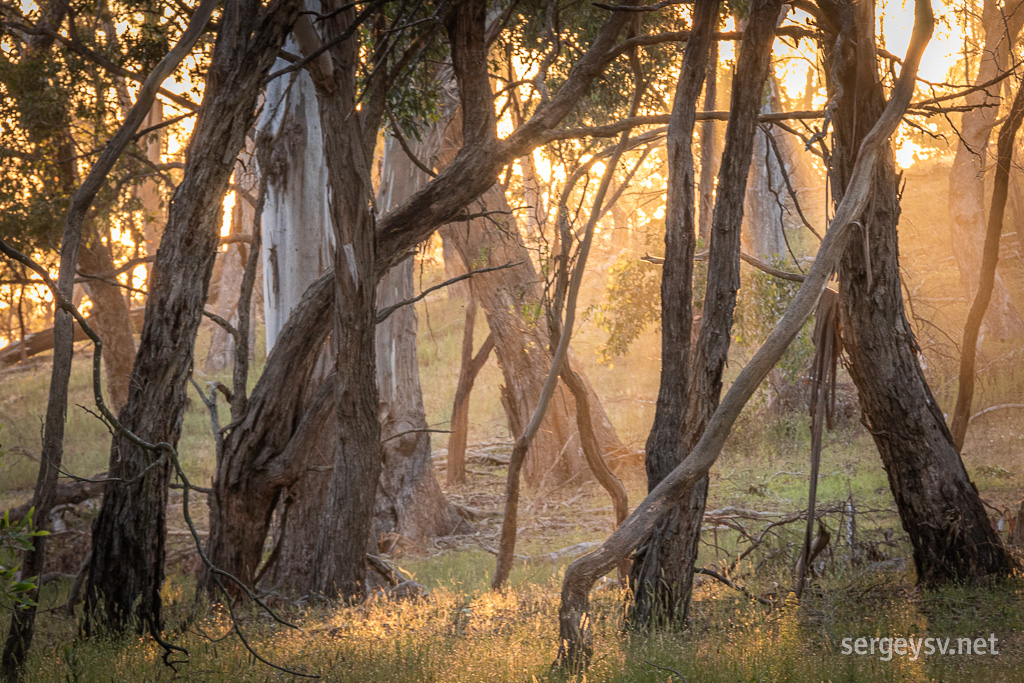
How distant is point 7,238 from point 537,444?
7.87 m

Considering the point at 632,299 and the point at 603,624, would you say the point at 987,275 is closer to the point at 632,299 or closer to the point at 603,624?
the point at 603,624

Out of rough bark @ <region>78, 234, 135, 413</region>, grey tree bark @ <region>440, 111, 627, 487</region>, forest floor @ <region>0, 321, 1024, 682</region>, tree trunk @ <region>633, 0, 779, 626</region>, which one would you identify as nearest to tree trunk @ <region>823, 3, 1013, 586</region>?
forest floor @ <region>0, 321, 1024, 682</region>

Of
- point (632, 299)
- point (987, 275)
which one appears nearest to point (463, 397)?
point (632, 299)

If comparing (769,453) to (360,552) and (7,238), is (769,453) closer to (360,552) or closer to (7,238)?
(360,552)

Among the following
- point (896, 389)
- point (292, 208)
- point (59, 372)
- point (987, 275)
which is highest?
point (292, 208)

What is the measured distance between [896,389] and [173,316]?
15.7 feet

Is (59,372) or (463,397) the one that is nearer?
(59,372)

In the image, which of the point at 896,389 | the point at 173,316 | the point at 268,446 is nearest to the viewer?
the point at 173,316

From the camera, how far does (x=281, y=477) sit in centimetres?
655

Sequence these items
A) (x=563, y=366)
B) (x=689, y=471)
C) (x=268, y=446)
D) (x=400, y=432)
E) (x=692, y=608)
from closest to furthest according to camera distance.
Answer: (x=689, y=471)
(x=692, y=608)
(x=563, y=366)
(x=268, y=446)
(x=400, y=432)

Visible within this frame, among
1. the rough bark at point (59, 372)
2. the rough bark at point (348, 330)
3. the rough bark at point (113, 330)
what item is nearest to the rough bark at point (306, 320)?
the rough bark at point (348, 330)

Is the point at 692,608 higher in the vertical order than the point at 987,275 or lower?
lower

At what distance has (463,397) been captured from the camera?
1238 centimetres

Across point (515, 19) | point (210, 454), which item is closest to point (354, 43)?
point (515, 19)
